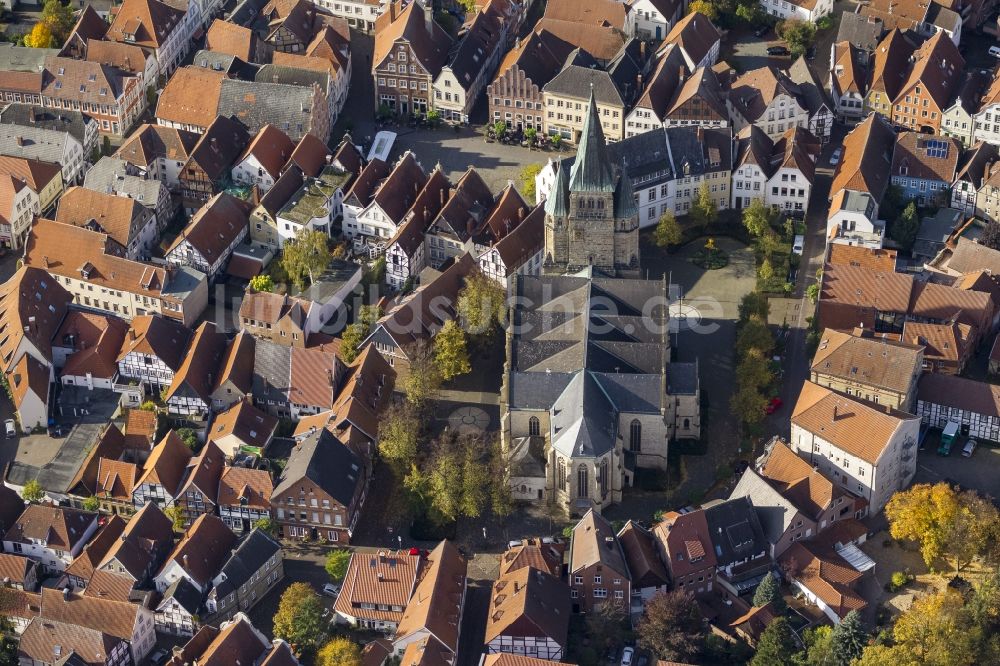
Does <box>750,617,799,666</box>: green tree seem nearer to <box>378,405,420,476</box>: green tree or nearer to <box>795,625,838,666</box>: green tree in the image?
<box>795,625,838,666</box>: green tree

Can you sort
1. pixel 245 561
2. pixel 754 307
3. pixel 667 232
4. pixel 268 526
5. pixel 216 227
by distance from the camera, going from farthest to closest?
pixel 667 232 → pixel 216 227 → pixel 754 307 → pixel 268 526 → pixel 245 561

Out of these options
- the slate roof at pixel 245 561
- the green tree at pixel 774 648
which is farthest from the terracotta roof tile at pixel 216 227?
the green tree at pixel 774 648

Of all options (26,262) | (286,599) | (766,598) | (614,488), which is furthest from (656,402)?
(26,262)

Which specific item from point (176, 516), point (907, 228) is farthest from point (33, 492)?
point (907, 228)

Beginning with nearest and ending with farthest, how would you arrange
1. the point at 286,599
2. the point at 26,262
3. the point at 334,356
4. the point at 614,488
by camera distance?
the point at 286,599 → the point at 614,488 → the point at 334,356 → the point at 26,262

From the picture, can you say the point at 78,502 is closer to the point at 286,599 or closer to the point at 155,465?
the point at 155,465

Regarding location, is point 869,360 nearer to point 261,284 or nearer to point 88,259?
point 261,284

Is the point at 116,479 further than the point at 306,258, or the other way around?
the point at 306,258
